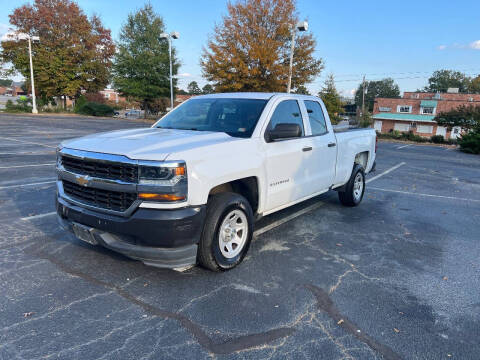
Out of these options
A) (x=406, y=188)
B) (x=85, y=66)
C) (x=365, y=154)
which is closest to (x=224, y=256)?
(x=365, y=154)

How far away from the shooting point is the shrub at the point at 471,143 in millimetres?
20219

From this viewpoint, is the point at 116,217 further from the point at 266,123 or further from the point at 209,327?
the point at 266,123

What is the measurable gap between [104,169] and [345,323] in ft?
8.39

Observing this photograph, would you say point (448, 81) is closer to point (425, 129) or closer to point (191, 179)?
point (425, 129)

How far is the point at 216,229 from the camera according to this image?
3.56 metres

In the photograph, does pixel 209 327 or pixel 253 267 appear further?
pixel 253 267

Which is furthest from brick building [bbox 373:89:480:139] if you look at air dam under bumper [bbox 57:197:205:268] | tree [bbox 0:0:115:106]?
air dam under bumper [bbox 57:197:205:268]

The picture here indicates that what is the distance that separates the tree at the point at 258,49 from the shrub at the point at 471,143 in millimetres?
11373

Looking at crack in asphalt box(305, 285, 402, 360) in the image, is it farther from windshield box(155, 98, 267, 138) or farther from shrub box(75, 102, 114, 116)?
shrub box(75, 102, 114, 116)

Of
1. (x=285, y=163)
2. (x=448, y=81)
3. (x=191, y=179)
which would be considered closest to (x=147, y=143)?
(x=191, y=179)

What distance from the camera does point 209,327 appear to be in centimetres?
286

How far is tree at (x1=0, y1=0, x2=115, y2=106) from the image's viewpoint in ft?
125

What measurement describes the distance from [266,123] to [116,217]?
6.80ft

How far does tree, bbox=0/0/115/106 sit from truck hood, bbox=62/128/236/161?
133 feet
